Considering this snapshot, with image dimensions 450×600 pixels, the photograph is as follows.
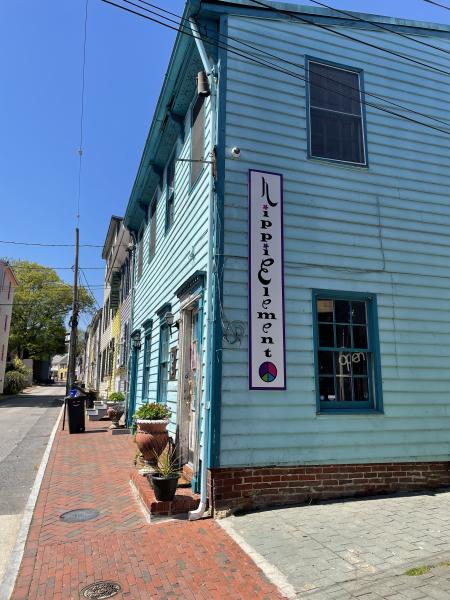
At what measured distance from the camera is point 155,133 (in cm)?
997

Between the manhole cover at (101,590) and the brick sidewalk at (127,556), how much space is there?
0.17ft

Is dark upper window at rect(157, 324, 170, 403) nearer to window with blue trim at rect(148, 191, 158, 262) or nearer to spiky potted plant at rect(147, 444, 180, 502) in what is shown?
window with blue trim at rect(148, 191, 158, 262)

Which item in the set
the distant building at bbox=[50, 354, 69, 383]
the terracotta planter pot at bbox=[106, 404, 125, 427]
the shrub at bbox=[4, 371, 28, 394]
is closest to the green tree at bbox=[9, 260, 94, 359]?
the shrub at bbox=[4, 371, 28, 394]

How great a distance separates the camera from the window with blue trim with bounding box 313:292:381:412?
253 inches

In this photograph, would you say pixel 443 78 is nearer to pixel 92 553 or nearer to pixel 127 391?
pixel 92 553

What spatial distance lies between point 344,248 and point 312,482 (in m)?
3.34

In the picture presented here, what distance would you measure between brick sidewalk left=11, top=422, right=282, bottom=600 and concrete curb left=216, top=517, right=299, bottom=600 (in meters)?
0.05

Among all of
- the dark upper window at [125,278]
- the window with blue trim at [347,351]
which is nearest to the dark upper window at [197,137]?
the window with blue trim at [347,351]

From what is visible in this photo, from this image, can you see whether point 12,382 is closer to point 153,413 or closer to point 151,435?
point 153,413

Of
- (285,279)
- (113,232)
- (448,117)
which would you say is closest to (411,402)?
(285,279)

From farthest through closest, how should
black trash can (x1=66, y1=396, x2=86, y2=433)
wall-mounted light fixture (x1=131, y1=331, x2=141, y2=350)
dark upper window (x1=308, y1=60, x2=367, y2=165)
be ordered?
wall-mounted light fixture (x1=131, y1=331, x2=141, y2=350) → black trash can (x1=66, y1=396, x2=86, y2=433) → dark upper window (x1=308, y1=60, x2=367, y2=165)

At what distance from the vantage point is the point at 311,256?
655cm

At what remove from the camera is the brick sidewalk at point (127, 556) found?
3691 mm

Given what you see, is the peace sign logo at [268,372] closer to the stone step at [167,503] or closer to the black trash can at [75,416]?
the stone step at [167,503]
